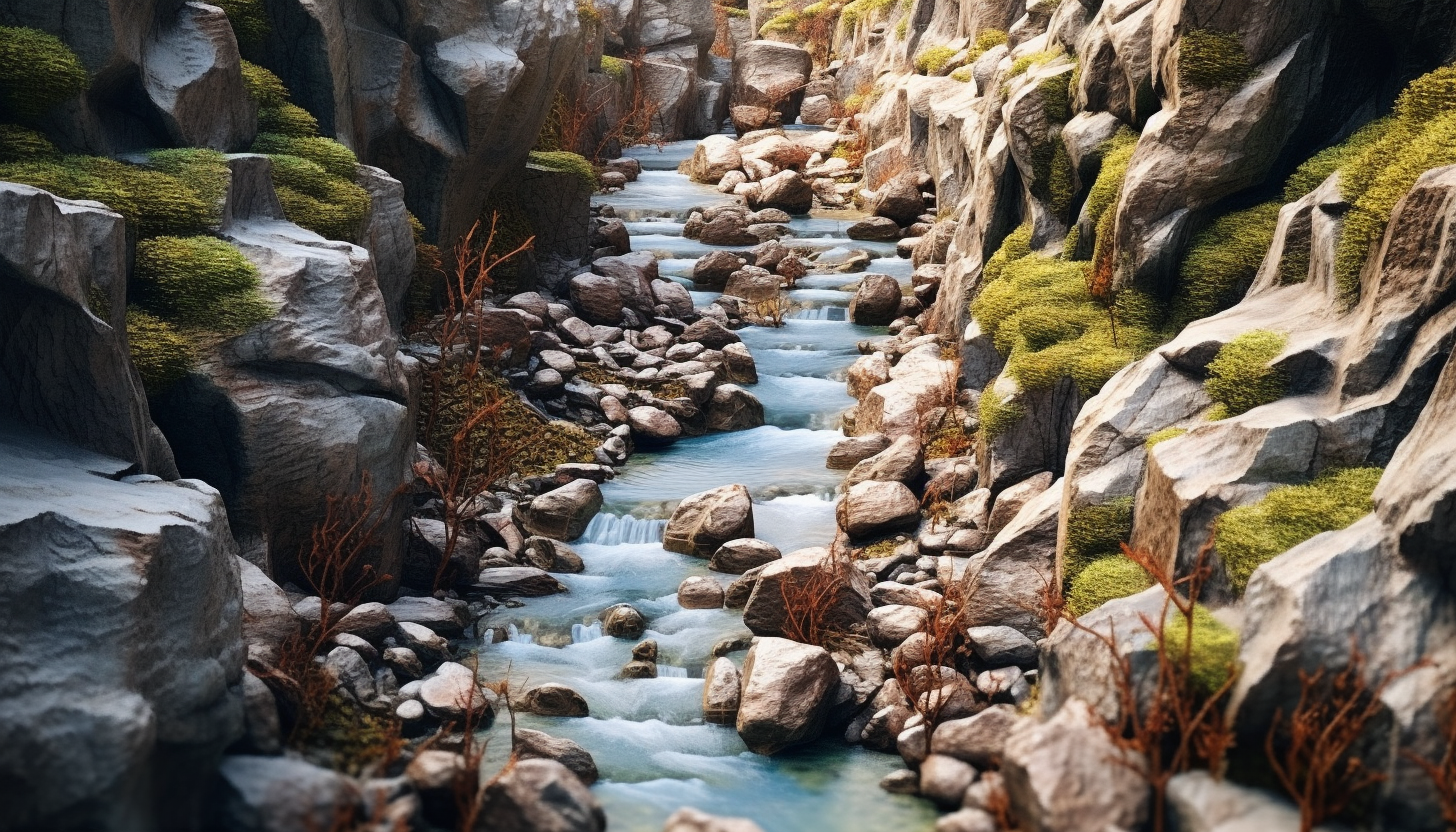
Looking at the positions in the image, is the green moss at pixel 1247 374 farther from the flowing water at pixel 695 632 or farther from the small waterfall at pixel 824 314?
the small waterfall at pixel 824 314

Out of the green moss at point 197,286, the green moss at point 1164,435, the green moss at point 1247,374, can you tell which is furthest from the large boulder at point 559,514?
the green moss at point 1247,374

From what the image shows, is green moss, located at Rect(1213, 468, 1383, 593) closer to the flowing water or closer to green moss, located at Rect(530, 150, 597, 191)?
the flowing water

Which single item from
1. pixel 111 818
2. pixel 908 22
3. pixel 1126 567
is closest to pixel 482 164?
pixel 1126 567

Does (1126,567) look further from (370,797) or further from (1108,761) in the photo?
(370,797)

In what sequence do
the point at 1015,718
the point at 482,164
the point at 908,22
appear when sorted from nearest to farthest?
1. the point at 1015,718
2. the point at 482,164
3. the point at 908,22

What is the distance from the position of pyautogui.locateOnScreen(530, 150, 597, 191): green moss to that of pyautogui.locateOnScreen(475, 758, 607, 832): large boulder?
1302 centimetres

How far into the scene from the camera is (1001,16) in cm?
2142

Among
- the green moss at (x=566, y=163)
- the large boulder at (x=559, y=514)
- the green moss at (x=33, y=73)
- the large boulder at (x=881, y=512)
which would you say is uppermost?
the green moss at (x=33, y=73)

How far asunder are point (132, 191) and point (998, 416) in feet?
26.2

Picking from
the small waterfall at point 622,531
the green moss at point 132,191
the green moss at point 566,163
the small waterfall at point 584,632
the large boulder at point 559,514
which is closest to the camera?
the green moss at point 132,191

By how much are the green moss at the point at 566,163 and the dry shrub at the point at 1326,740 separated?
14.4 m

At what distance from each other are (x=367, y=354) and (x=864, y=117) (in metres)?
19.9

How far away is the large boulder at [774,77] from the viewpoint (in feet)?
105

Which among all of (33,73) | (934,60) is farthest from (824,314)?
(33,73)
